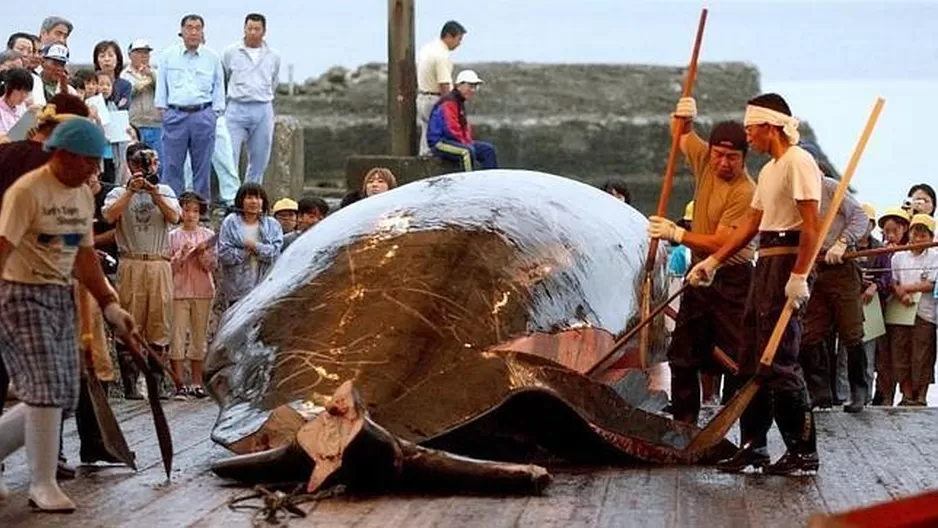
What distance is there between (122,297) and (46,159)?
3942 millimetres

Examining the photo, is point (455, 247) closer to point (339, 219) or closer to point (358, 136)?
point (339, 219)

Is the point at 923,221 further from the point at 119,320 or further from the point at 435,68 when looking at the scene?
the point at 119,320

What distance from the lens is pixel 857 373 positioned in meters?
13.5

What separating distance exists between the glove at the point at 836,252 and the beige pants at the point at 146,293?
430 cm

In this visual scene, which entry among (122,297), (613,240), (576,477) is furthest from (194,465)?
(122,297)

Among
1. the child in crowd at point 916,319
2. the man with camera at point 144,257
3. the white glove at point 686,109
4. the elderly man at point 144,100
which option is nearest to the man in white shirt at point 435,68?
the elderly man at point 144,100

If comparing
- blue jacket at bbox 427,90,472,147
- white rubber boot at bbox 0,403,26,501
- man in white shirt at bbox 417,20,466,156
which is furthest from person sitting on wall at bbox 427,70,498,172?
white rubber boot at bbox 0,403,26,501

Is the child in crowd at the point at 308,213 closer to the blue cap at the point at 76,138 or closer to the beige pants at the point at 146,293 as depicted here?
the beige pants at the point at 146,293

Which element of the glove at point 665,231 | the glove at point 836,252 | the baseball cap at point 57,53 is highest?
the baseball cap at point 57,53

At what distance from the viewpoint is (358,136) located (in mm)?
27016

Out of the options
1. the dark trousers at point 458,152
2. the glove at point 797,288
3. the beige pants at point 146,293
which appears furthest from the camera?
the dark trousers at point 458,152

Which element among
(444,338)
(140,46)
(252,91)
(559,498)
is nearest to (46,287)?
(444,338)

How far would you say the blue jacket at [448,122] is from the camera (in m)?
18.9

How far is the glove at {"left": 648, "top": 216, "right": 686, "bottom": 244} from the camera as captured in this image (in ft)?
33.9
